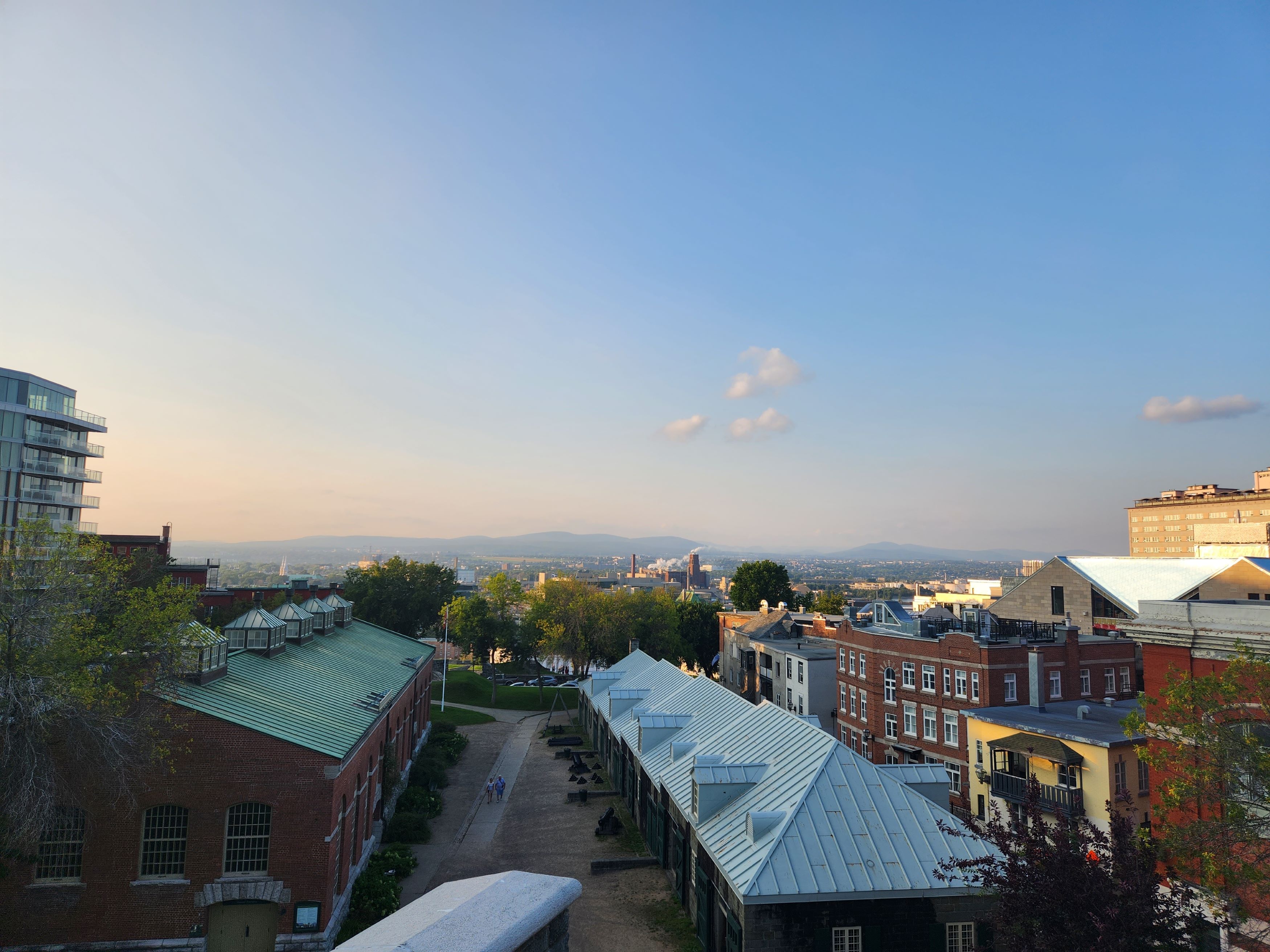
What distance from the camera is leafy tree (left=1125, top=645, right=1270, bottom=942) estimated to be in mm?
14648

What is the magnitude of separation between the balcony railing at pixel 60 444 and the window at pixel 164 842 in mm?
76077

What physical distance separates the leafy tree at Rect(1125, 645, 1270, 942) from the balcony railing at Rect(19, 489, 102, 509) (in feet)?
327

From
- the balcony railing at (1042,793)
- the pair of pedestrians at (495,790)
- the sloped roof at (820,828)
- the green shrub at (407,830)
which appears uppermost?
the sloped roof at (820,828)

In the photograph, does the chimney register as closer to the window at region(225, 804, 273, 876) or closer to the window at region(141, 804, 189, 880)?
the window at region(225, 804, 273, 876)

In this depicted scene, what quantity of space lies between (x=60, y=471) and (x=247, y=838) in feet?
266

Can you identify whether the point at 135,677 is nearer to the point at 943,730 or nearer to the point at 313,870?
the point at 313,870

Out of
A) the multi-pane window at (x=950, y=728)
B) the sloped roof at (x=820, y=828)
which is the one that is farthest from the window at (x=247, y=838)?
the multi-pane window at (x=950, y=728)

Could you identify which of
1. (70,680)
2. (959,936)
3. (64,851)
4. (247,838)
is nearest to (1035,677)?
(959,936)

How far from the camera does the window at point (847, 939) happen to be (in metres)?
19.9

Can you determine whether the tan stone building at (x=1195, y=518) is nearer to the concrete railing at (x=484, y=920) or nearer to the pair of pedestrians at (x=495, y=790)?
the pair of pedestrians at (x=495, y=790)

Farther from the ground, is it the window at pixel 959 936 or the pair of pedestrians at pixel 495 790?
Answer: the window at pixel 959 936

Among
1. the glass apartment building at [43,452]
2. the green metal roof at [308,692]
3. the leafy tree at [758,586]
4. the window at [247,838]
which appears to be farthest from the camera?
the leafy tree at [758,586]

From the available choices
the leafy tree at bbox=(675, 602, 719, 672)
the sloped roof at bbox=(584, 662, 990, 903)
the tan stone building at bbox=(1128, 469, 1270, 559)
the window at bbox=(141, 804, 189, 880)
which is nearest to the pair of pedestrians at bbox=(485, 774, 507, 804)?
the sloped roof at bbox=(584, 662, 990, 903)

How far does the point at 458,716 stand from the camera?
72.1 m
